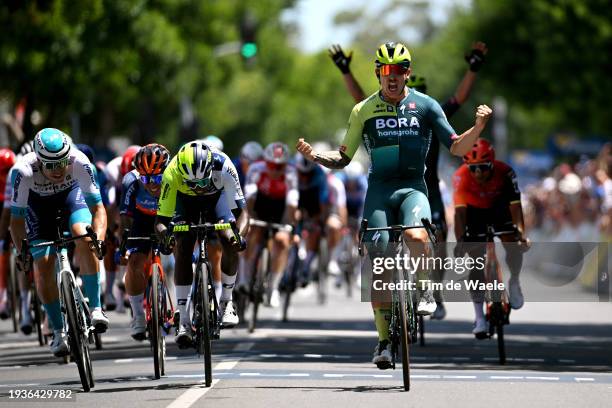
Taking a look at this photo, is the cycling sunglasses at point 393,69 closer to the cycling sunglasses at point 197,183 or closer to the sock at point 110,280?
the cycling sunglasses at point 197,183

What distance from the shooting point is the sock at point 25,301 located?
1866cm

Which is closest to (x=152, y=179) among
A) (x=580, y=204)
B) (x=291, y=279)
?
(x=291, y=279)

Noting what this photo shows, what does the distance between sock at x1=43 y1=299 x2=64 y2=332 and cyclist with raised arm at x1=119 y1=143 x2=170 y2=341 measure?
135 cm

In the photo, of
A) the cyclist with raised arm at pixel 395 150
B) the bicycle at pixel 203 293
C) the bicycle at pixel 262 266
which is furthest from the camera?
the bicycle at pixel 262 266

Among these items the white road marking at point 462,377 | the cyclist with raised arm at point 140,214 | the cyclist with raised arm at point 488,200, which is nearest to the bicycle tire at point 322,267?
the cyclist with raised arm at point 488,200

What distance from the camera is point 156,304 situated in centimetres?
1467

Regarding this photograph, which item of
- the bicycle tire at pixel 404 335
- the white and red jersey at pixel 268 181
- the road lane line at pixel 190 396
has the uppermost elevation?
the white and red jersey at pixel 268 181

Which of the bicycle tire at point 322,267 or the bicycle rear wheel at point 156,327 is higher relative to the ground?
the bicycle tire at point 322,267

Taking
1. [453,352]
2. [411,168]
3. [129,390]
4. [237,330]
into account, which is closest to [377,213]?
[411,168]

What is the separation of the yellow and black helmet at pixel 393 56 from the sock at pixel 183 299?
7.75ft

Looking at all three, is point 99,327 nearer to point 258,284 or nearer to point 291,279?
point 258,284

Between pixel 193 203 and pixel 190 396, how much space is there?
2207 millimetres

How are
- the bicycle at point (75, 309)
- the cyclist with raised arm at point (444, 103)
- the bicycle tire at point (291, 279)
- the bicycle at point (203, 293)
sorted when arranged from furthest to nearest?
the bicycle tire at point (291, 279) → the cyclist with raised arm at point (444, 103) → the bicycle at point (203, 293) → the bicycle at point (75, 309)

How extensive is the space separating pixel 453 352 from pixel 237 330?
3.73 m
